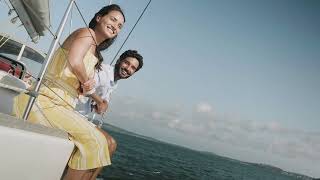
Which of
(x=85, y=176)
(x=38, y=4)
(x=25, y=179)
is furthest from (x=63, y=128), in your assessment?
(x=38, y=4)

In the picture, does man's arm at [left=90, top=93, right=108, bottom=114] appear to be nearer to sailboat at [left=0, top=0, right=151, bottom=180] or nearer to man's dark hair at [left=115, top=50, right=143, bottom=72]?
man's dark hair at [left=115, top=50, right=143, bottom=72]

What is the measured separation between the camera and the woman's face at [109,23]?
3750 millimetres

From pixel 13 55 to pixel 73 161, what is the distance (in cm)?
808

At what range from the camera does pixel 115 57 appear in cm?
506

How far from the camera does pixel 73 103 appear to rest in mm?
3586

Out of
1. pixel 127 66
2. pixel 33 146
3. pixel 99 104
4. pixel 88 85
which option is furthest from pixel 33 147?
pixel 127 66

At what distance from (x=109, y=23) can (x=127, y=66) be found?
1.23 m

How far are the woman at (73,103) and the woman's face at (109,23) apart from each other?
0.82 feet

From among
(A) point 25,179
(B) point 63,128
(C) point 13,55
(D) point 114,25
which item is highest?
(C) point 13,55

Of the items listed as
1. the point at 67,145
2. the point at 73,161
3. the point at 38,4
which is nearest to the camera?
the point at 67,145

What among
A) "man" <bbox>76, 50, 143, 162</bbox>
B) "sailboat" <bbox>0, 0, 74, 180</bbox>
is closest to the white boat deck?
"sailboat" <bbox>0, 0, 74, 180</bbox>

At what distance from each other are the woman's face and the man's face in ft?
3.62

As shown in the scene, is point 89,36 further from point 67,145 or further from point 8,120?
point 8,120

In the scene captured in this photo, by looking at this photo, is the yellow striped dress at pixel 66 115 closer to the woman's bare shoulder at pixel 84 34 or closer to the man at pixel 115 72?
the woman's bare shoulder at pixel 84 34
